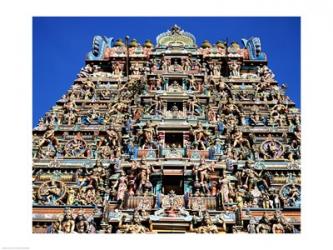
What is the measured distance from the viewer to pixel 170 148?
60.8ft

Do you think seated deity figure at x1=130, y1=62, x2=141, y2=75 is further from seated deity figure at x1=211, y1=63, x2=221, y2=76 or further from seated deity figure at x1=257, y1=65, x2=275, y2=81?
seated deity figure at x1=257, y1=65, x2=275, y2=81

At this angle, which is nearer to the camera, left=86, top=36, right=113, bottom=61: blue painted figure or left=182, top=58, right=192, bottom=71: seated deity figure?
left=182, top=58, right=192, bottom=71: seated deity figure

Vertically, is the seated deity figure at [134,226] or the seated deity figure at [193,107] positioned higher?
the seated deity figure at [193,107]

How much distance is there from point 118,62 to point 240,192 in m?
8.87

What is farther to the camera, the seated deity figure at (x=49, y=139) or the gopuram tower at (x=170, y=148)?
the seated deity figure at (x=49, y=139)

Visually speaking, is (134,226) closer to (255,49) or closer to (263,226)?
(263,226)

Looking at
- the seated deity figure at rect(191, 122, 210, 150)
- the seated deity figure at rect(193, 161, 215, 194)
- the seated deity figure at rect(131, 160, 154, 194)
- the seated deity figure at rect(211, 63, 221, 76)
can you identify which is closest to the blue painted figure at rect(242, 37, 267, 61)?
the seated deity figure at rect(211, 63, 221, 76)

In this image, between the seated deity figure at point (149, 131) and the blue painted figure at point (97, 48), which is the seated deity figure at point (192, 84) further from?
the blue painted figure at point (97, 48)

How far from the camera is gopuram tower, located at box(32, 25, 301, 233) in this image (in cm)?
1565

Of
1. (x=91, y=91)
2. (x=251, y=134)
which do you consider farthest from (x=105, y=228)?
(x=91, y=91)

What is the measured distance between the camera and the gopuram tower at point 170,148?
1565 centimetres

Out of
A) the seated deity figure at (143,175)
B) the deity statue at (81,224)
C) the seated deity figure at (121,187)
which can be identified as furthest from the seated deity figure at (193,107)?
the deity statue at (81,224)

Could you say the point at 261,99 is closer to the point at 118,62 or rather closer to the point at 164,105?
the point at 164,105

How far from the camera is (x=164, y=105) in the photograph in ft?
67.4
